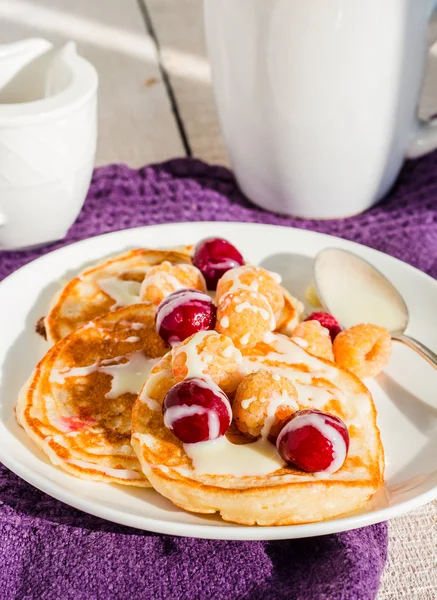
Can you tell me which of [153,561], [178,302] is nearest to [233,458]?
[153,561]

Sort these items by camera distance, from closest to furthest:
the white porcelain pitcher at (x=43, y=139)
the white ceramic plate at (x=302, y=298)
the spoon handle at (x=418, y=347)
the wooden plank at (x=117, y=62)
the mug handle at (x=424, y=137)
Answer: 1. the white ceramic plate at (x=302, y=298)
2. the spoon handle at (x=418, y=347)
3. the white porcelain pitcher at (x=43, y=139)
4. the mug handle at (x=424, y=137)
5. the wooden plank at (x=117, y=62)

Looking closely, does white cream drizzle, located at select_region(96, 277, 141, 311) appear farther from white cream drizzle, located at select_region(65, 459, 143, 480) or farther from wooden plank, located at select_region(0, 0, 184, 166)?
wooden plank, located at select_region(0, 0, 184, 166)

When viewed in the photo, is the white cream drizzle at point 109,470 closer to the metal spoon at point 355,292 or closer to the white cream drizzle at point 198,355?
the white cream drizzle at point 198,355

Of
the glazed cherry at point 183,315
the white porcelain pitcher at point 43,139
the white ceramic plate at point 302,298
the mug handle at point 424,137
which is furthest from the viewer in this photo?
the mug handle at point 424,137

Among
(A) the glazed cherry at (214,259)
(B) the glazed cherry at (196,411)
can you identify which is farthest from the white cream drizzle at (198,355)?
A: (A) the glazed cherry at (214,259)

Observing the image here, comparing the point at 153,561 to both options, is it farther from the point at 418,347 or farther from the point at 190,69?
the point at 190,69

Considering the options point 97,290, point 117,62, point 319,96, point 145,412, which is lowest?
point 117,62
